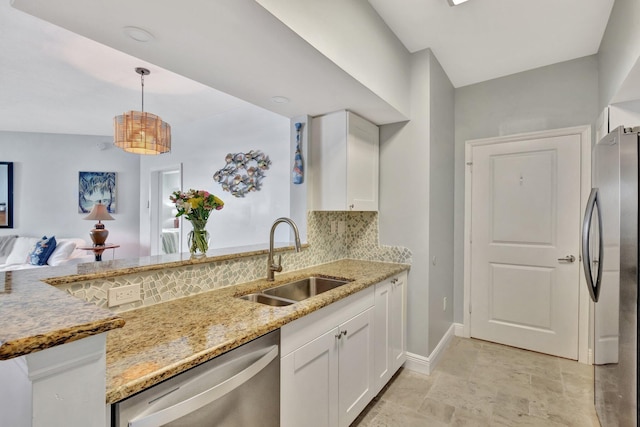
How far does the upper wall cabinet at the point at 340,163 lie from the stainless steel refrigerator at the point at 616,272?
145 cm

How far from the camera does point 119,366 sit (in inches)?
35.7

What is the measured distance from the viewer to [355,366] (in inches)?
73.8

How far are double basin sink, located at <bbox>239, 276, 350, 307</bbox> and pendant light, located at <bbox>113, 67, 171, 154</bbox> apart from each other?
6.94ft

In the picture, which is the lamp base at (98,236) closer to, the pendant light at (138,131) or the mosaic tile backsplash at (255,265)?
the pendant light at (138,131)

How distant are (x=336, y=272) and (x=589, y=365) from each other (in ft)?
7.76

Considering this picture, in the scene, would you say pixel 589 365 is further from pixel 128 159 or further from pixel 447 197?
pixel 128 159

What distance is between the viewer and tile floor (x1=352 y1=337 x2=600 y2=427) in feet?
6.59

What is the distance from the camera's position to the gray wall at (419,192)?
8.48 ft

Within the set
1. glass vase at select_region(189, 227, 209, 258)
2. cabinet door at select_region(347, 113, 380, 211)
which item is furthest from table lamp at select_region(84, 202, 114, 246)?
cabinet door at select_region(347, 113, 380, 211)

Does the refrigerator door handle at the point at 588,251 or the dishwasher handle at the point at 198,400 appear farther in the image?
the refrigerator door handle at the point at 588,251

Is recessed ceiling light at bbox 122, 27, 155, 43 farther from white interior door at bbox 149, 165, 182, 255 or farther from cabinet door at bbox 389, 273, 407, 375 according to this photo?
white interior door at bbox 149, 165, 182, 255

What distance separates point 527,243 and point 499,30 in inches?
73.9

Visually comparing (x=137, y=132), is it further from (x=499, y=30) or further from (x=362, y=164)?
(x=499, y=30)

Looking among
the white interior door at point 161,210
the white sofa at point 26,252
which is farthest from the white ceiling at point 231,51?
the white sofa at point 26,252
